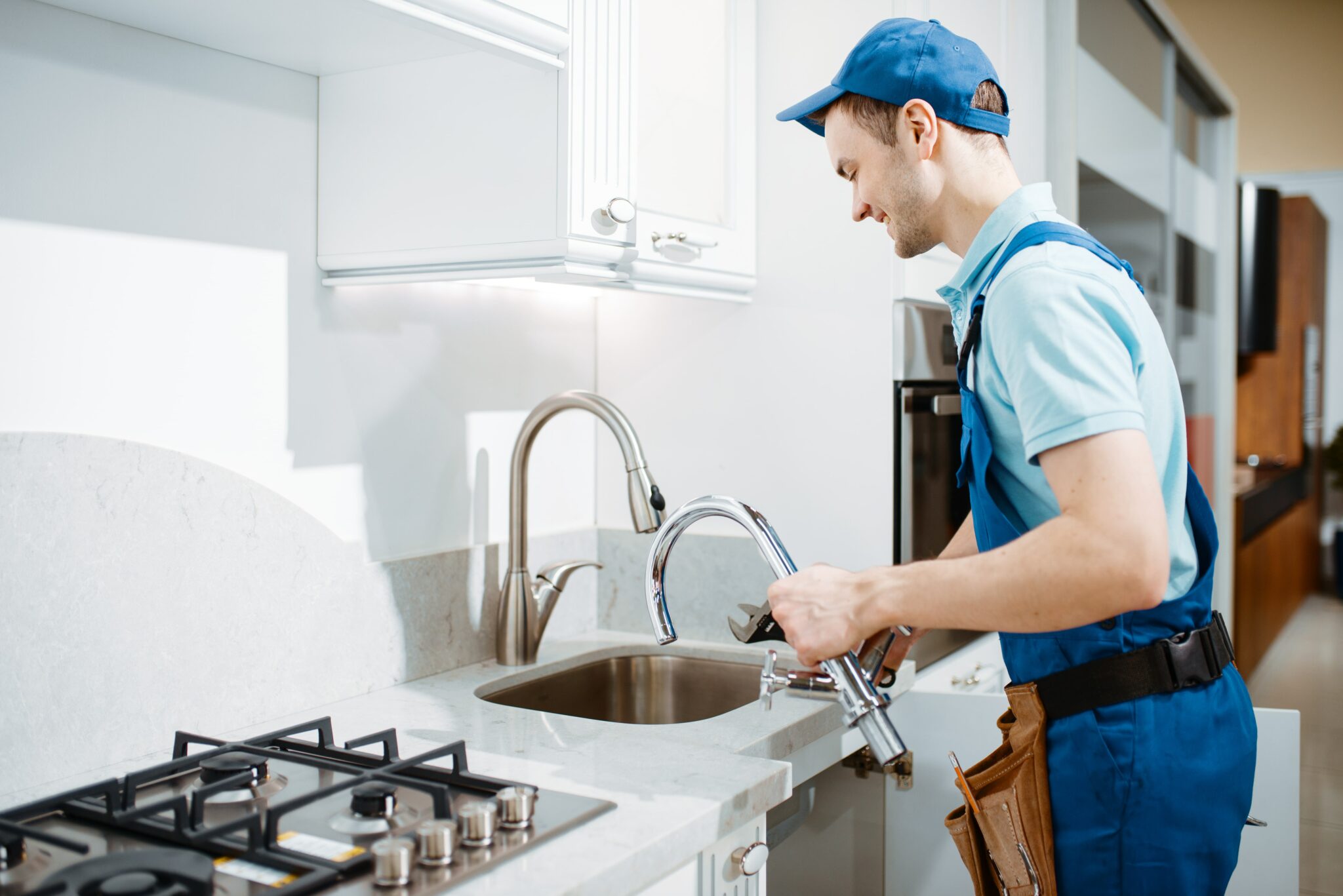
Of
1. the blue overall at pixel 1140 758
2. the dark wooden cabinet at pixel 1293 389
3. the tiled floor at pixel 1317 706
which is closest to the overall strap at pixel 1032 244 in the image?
the blue overall at pixel 1140 758

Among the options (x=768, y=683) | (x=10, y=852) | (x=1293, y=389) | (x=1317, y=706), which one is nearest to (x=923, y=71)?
(x=768, y=683)

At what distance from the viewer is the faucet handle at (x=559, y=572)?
1.75m

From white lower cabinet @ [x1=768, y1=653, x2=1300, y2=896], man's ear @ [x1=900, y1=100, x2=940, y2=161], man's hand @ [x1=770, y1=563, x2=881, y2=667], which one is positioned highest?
man's ear @ [x1=900, y1=100, x2=940, y2=161]

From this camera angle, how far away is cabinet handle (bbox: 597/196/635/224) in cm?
136

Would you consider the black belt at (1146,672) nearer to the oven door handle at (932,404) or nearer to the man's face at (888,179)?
the man's face at (888,179)

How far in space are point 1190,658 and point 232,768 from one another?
93 centimetres

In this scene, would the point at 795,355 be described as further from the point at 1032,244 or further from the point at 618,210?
the point at 1032,244

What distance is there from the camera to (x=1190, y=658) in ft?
3.63

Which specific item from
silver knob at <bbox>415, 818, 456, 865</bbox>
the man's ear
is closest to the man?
the man's ear

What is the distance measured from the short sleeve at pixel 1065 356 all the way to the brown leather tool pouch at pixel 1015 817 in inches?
12.4

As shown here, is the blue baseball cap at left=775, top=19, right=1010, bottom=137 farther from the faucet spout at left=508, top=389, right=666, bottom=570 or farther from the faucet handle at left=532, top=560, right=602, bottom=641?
the faucet handle at left=532, top=560, right=602, bottom=641

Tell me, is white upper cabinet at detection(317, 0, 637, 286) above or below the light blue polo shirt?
above

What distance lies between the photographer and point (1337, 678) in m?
4.76

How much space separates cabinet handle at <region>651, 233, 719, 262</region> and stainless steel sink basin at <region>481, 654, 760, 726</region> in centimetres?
64
